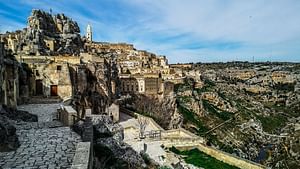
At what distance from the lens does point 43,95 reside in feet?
89.3

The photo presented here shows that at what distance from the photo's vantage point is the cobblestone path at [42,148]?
9219mm

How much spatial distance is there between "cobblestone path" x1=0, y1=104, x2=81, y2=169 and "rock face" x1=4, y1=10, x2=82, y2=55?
76.7 ft

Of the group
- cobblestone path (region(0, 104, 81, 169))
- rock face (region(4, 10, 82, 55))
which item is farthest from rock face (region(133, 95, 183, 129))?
cobblestone path (region(0, 104, 81, 169))

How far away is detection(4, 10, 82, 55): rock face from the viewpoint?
40.5 m

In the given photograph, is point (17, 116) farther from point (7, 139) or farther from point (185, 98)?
point (185, 98)

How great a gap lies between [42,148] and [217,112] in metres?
64.0

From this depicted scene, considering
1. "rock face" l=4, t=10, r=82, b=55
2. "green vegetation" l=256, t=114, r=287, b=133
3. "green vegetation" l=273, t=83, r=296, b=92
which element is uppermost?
"rock face" l=4, t=10, r=82, b=55

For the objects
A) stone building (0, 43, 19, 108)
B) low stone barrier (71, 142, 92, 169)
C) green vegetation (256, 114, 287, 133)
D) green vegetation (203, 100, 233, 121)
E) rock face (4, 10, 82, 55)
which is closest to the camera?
low stone barrier (71, 142, 92, 169)

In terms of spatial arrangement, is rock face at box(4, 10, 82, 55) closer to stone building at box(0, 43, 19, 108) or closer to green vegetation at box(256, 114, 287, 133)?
stone building at box(0, 43, 19, 108)

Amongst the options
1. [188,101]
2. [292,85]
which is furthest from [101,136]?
[292,85]

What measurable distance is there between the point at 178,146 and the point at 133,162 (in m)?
10.4

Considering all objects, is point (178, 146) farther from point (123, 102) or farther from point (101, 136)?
point (123, 102)

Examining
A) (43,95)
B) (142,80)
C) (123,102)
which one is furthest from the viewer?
(142,80)

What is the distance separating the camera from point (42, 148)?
424 inches
